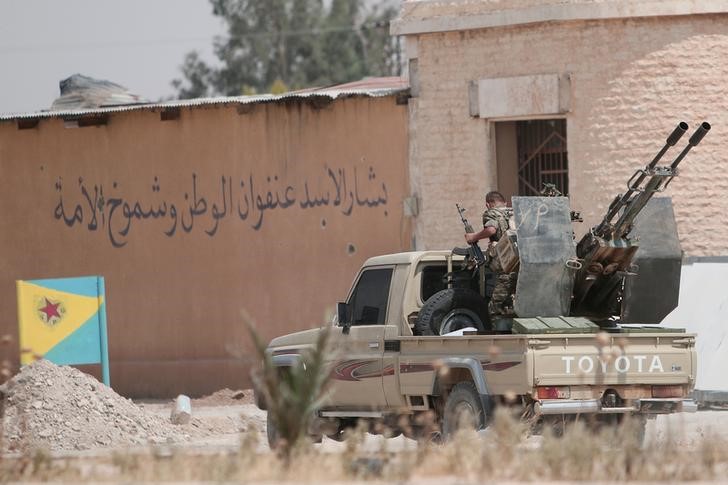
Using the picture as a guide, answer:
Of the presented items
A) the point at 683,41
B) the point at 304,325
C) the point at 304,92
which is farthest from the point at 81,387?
the point at 683,41

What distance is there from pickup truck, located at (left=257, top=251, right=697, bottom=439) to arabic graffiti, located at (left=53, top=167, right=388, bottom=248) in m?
6.94

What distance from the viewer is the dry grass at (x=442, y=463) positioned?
8.62 metres

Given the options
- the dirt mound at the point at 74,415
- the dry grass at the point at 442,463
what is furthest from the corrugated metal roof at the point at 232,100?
the dry grass at the point at 442,463

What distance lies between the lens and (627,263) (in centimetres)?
1252

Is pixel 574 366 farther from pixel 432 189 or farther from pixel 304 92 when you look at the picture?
pixel 304 92

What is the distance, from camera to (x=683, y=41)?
18547mm

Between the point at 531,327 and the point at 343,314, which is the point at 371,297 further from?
the point at 531,327

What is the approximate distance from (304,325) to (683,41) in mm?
6327

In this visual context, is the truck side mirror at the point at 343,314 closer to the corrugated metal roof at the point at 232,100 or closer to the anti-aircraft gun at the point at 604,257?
the anti-aircraft gun at the point at 604,257

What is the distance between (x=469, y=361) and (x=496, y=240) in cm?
176

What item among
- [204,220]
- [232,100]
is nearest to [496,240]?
[232,100]

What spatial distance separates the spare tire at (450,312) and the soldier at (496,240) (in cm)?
15

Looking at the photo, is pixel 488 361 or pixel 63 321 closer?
pixel 488 361

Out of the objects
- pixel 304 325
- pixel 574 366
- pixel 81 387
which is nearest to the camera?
pixel 574 366
